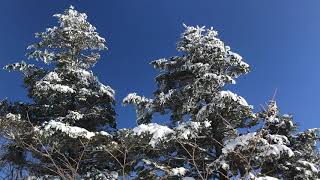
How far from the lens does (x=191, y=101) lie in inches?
627

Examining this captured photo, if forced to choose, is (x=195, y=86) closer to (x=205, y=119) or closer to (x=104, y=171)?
(x=205, y=119)

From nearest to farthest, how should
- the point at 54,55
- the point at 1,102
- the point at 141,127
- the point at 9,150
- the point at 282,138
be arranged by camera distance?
1. the point at 141,127
2. the point at 282,138
3. the point at 9,150
4. the point at 1,102
5. the point at 54,55

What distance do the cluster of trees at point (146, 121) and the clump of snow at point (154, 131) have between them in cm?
3

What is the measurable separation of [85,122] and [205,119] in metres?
5.86

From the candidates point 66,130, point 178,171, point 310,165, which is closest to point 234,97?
point 178,171

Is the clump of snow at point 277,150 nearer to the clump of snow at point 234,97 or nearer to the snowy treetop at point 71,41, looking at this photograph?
the clump of snow at point 234,97

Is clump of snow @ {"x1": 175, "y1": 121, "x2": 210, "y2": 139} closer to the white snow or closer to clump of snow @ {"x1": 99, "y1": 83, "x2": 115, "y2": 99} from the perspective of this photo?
the white snow

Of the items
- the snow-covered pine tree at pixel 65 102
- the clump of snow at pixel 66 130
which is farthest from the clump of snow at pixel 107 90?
the clump of snow at pixel 66 130

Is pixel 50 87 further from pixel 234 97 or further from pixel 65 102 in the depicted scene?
pixel 234 97

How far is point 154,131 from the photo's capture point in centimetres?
1415

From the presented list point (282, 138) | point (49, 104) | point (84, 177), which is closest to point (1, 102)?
point (49, 104)

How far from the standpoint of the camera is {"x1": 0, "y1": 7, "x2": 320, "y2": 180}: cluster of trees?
1405 centimetres

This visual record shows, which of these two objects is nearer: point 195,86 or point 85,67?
point 195,86

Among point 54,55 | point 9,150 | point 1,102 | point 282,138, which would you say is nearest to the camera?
point 282,138
